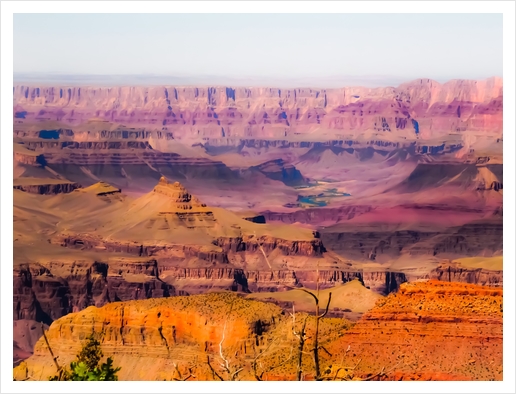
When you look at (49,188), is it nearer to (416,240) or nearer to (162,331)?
(416,240)

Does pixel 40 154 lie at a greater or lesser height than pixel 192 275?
greater

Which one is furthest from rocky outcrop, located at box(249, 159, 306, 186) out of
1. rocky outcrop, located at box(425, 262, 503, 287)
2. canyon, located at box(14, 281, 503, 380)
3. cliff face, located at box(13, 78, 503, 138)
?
canyon, located at box(14, 281, 503, 380)

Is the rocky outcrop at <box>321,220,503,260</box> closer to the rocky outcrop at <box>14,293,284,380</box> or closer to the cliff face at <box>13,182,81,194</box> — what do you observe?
the cliff face at <box>13,182,81,194</box>

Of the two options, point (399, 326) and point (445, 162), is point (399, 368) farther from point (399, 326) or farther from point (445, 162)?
point (445, 162)

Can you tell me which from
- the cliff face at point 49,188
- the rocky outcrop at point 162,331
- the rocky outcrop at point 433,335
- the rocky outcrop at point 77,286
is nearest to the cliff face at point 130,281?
the rocky outcrop at point 77,286

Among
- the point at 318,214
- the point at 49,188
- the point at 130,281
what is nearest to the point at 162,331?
the point at 130,281

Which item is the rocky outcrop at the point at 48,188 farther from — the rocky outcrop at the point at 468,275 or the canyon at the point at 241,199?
the rocky outcrop at the point at 468,275

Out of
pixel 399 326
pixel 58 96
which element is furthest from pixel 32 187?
pixel 399 326
